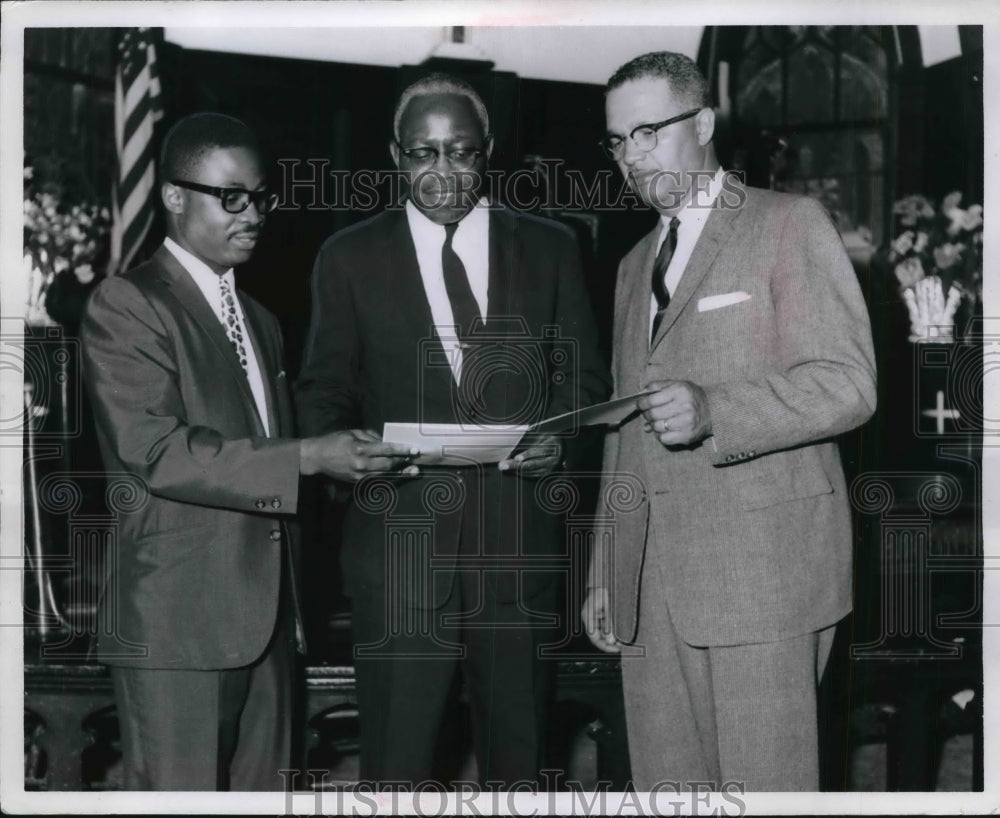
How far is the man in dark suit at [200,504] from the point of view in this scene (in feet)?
8.63

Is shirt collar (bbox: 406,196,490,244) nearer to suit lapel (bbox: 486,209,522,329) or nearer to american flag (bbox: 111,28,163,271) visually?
suit lapel (bbox: 486,209,522,329)

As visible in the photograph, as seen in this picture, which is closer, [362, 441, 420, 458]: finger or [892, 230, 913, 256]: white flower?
[362, 441, 420, 458]: finger

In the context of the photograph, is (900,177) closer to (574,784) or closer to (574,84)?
(574,84)

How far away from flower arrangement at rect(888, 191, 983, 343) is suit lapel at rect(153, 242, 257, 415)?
6.09 ft

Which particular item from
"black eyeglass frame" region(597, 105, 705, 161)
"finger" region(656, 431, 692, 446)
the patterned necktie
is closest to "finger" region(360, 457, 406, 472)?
the patterned necktie

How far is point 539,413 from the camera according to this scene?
2777 millimetres

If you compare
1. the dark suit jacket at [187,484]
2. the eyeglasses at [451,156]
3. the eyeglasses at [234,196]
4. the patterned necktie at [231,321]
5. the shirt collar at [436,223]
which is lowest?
the dark suit jacket at [187,484]

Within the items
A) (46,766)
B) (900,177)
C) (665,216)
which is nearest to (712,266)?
(665,216)

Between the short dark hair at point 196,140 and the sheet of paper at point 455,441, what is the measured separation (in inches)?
33.8

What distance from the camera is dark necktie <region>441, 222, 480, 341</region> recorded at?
9.08ft

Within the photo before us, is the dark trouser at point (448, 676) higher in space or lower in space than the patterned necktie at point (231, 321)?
lower

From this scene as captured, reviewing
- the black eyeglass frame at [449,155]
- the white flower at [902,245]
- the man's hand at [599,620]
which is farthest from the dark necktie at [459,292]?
the white flower at [902,245]

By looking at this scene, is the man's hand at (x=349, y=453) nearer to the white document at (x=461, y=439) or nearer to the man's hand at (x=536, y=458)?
the white document at (x=461, y=439)

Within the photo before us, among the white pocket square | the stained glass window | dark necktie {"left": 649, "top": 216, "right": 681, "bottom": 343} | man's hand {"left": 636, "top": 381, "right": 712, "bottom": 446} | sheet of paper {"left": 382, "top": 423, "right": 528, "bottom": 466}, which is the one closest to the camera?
man's hand {"left": 636, "top": 381, "right": 712, "bottom": 446}
